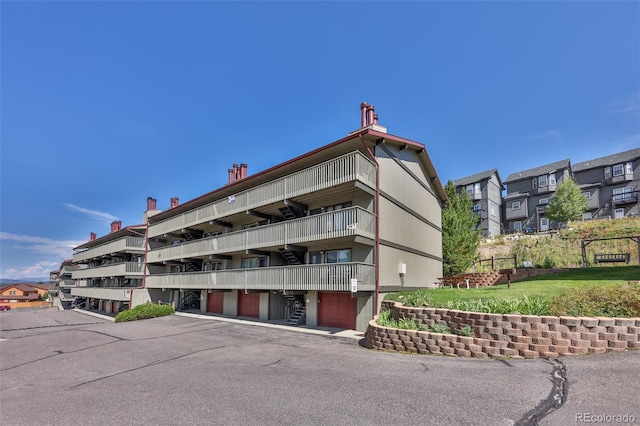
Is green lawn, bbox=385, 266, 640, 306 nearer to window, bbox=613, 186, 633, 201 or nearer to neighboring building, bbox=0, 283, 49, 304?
window, bbox=613, 186, 633, 201

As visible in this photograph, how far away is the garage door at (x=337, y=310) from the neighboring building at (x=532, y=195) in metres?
39.8

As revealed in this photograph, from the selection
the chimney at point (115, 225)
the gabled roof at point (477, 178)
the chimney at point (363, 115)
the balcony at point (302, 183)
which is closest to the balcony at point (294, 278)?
the balcony at point (302, 183)

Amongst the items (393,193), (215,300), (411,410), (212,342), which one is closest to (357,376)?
(411,410)

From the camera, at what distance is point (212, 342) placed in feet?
49.2

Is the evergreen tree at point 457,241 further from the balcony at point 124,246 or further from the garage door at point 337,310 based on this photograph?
the balcony at point 124,246

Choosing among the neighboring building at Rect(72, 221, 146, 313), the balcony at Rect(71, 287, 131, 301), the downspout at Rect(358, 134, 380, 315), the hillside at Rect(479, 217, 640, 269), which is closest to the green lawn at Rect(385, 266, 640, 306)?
the downspout at Rect(358, 134, 380, 315)

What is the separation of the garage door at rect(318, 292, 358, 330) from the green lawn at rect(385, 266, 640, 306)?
2.32m

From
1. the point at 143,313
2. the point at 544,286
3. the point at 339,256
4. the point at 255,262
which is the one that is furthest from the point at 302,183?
the point at 143,313

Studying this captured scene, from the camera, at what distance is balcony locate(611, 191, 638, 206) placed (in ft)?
140

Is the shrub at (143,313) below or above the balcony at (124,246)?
below

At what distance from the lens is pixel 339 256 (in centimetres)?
1872

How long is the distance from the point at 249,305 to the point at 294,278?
8462 millimetres

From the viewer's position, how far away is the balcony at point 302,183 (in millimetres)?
16391

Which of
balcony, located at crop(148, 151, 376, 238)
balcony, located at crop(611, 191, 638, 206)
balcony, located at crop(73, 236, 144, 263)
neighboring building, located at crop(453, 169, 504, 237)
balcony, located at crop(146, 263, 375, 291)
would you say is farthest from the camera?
neighboring building, located at crop(453, 169, 504, 237)
